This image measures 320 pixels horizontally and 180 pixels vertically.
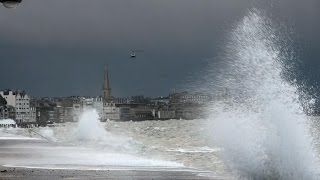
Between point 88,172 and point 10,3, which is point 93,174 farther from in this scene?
point 10,3

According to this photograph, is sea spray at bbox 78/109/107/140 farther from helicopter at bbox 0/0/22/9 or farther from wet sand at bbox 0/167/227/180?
helicopter at bbox 0/0/22/9

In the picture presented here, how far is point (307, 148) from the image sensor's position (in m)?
19.5

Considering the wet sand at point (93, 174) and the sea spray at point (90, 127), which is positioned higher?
the sea spray at point (90, 127)

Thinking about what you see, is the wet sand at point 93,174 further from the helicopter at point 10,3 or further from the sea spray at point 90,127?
the sea spray at point 90,127

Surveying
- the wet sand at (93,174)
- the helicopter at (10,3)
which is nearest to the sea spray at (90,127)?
the wet sand at (93,174)

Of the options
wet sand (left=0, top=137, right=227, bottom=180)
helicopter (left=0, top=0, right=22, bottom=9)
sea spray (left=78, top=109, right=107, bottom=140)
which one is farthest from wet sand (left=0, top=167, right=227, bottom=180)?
sea spray (left=78, top=109, right=107, bottom=140)

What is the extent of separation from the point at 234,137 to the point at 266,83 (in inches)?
89.9

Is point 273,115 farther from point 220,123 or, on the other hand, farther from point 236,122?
point 220,123

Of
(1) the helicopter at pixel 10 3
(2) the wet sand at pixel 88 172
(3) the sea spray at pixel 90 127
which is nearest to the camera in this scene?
(1) the helicopter at pixel 10 3

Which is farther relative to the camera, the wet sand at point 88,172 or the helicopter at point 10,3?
the wet sand at point 88,172

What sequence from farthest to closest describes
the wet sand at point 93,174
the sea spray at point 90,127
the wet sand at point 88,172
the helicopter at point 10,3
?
the sea spray at point 90,127 < the wet sand at point 88,172 < the wet sand at point 93,174 < the helicopter at point 10,3

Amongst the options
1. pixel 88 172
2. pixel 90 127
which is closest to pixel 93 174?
pixel 88 172

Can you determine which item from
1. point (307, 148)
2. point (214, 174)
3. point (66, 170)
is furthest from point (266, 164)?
point (66, 170)

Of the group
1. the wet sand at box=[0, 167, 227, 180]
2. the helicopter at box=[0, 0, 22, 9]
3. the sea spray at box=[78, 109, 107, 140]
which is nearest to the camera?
the helicopter at box=[0, 0, 22, 9]
